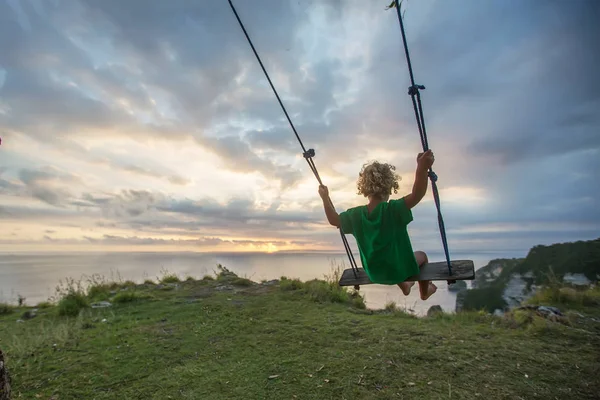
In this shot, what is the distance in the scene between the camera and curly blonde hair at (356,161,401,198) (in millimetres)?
3838

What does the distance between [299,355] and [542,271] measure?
8.26 metres

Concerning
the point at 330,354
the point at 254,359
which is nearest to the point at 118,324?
the point at 254,359

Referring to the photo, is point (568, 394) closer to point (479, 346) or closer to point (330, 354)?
point (479, 346)

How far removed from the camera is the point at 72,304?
8695mm

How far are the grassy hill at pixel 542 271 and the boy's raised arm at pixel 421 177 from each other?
6800 millimetres

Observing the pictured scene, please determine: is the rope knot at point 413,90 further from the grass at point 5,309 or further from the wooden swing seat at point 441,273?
the grass at point 5,309

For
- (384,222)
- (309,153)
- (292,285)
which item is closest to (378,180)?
(384,222)

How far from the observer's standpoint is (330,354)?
16.9 feet

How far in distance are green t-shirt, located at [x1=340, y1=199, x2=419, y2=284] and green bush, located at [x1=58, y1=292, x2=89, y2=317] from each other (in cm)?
850

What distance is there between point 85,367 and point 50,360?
871 millimetres

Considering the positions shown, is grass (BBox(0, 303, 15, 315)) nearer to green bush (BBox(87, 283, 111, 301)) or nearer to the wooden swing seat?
green bush (BBox(87, 283, 111, 301))

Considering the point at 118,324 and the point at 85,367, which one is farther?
the point at 118,324

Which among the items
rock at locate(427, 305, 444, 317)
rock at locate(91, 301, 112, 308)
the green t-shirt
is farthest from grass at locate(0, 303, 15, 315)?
rock at locate(427, 305, 444, 317)

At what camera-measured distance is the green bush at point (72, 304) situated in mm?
8555
